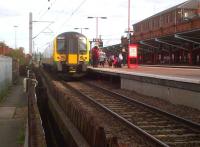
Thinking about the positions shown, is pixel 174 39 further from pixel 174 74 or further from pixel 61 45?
pixel 174 74

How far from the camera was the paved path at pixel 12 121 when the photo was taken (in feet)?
39.3

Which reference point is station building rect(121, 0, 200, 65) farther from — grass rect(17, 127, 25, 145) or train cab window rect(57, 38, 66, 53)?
grass rect(17, 127, 25, 145)

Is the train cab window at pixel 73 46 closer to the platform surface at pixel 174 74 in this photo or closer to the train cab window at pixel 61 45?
the train cab window at pixel 61 45

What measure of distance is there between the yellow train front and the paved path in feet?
24.8

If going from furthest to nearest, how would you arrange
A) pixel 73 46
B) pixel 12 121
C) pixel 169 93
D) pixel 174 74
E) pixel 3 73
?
1. pixel 73 46
2. pixel 3 73
3. pixel 174 74
4. pixel 169 93
5. pixel 12 121

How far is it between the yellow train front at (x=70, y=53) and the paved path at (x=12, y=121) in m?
7.55

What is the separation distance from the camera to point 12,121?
621 inches

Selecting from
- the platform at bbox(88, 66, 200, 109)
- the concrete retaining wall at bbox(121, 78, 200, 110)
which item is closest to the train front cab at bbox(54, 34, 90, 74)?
the concrete retaining wall at bbox(121, 78, 200, 110)

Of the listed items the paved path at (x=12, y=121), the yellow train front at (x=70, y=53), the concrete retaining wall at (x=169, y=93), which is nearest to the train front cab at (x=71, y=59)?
the yellow train front at (x=70, y=53)

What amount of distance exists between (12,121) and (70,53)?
16687mm

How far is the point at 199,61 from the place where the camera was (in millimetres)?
48344

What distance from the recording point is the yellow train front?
105 feet

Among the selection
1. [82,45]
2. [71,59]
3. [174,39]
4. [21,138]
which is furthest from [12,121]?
[174,39]

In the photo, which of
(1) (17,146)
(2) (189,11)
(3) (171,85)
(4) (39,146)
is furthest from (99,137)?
(2) (189,11)
